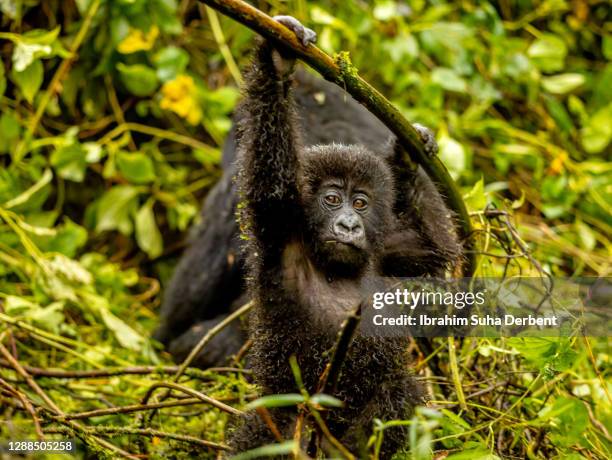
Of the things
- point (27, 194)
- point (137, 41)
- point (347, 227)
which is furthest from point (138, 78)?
point (347, 227)

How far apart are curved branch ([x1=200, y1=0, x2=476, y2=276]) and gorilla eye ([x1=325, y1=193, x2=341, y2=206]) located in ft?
0.98

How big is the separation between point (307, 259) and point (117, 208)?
2783mm

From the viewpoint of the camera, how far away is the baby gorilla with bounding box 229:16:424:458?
8.35ft

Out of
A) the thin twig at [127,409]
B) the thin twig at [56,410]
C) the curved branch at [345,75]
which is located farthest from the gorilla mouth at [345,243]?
the thin twig at [56,410]

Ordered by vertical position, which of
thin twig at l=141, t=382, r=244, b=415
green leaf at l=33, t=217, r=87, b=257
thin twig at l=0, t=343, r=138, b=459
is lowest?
thin twig at l=0, t=343, r=138, b=459

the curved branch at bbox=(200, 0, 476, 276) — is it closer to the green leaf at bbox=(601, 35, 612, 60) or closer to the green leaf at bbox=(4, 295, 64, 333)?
the green leaf at bbox=(4, 295, 64, 333)

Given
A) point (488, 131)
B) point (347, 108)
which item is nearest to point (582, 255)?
point (488, 131)

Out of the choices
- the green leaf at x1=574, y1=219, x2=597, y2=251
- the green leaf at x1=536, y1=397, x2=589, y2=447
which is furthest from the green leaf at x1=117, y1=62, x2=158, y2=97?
the green leaf at x1=536, y1=397, x2=589, y2=447

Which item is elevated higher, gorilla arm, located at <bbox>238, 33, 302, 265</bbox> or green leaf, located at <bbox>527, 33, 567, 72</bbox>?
green leaf, located at <bbox>527, 33, 567, 72</bbox>

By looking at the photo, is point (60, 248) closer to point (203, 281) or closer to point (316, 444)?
point (203, 281)

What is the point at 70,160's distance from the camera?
4.78 m

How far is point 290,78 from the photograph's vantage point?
254cm

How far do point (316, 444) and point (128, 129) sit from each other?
12.0 feet

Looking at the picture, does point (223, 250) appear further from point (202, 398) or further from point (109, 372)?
point (202, 398)
